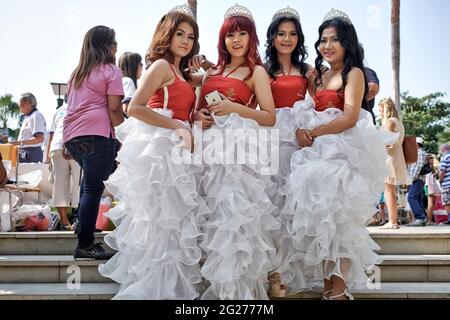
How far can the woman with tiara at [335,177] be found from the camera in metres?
3.34

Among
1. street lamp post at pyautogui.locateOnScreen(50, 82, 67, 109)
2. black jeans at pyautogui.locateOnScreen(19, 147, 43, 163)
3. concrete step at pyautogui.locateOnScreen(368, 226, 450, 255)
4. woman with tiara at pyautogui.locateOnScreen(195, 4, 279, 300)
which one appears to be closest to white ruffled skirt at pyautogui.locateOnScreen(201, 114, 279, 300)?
woman with tiara at pyautogui.locateOnScreen(195, 4, 279, 300)

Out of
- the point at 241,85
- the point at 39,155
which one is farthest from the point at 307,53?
the point at 39,155

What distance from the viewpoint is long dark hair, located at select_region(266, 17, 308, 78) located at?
12.8ft

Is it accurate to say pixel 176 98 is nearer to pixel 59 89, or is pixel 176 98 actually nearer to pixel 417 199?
pixel 417 199

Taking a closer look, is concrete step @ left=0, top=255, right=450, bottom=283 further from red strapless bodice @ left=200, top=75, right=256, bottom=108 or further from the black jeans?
the black jeans

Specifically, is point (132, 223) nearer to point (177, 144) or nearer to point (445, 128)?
point (177, 144)

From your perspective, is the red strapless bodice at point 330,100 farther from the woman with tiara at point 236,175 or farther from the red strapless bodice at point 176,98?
the red strapless bodice at point 176,98

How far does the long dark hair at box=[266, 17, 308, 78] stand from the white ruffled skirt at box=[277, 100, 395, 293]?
49 cm

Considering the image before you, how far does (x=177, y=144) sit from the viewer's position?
11.0 ft

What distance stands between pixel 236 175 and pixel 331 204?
0.62 metres

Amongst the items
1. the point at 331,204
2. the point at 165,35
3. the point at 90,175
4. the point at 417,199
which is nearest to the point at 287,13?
the point at 165,35

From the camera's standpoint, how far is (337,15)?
3.73 meters

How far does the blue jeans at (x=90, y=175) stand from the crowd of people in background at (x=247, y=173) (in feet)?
2.01
